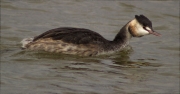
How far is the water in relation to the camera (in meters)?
9.60

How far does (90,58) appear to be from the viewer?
11633 millimetres

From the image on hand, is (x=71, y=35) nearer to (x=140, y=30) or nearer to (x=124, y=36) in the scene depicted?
(x=124, y=36)

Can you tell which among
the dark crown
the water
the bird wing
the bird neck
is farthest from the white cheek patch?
the bird wing


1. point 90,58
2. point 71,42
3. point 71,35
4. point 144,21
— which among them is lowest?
point 90,58

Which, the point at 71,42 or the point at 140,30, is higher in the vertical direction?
the point at 140,30

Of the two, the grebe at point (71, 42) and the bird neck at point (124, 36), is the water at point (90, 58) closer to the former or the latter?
the grebe at point (71, 42)

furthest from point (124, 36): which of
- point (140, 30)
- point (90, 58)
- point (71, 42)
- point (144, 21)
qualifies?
point (71, 42)

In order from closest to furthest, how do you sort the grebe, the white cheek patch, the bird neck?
the grebe, the white cheek patch, the bird neck

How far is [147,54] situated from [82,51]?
4.99 feet

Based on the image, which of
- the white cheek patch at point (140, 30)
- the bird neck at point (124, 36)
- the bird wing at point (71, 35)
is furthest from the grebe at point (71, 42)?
the bird neck at point (124, 36)

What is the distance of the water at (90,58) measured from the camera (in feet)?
31.5

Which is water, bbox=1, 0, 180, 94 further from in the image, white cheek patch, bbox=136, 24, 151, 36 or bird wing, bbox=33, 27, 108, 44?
white cheek patch, bbox=136, 24, 151, 36

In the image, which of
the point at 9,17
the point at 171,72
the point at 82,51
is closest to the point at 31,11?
the point at 9,17

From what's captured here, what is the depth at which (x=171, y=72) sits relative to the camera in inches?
429
